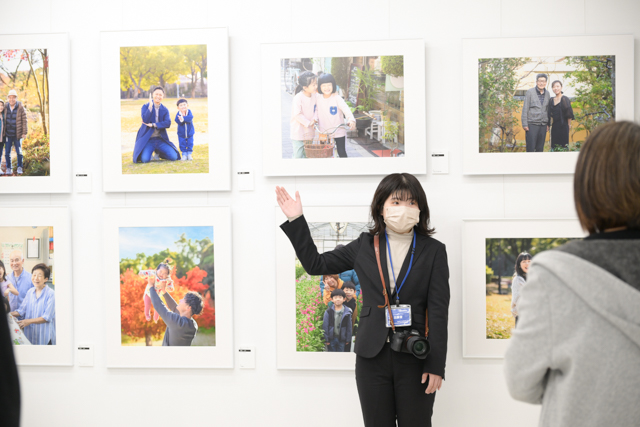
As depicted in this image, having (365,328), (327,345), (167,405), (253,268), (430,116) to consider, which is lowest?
(167,405)

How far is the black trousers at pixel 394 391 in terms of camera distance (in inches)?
72.4

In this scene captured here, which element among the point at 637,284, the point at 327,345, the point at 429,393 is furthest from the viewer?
the point at 327,345

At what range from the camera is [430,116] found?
2.42 metres

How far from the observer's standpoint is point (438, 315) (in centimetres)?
187

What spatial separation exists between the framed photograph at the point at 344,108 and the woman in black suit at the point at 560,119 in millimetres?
686

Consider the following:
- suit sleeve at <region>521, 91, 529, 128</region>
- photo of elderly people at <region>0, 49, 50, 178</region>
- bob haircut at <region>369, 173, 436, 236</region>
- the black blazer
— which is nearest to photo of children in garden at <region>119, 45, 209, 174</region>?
photo of elderly people at <region>0, 49, 50, 178</region>

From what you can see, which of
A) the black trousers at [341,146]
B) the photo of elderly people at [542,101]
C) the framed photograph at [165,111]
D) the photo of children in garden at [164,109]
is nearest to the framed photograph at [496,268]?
the photo of elderly people at [542,101]

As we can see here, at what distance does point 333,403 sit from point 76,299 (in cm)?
153

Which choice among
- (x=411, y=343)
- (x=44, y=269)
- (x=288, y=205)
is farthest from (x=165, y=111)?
(x=411, y=343)

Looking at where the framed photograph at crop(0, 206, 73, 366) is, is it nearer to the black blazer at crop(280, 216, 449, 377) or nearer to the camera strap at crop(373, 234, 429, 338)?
the black blazer at crop(280, 216, 449, 377)

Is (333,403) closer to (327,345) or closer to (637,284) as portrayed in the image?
(327,345)

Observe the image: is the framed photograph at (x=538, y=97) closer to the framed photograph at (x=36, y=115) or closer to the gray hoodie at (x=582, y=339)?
the gray hoodie at (x=582, y=339)

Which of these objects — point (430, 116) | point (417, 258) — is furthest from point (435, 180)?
point (417, 258)

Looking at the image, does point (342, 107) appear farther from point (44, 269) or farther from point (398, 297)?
point (44, 269)
